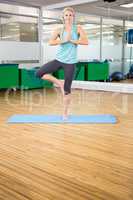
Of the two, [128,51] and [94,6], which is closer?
[94,6]

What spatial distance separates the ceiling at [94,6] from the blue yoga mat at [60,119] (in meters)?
4.71

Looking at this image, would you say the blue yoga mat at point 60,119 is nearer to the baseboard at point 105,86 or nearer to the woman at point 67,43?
the woman at point 67,43

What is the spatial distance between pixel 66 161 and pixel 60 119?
175 cm

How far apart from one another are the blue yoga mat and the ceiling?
4710 mm

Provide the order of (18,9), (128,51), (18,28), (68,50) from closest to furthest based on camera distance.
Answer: (68,50), (18,9), (18,28), (128,51)

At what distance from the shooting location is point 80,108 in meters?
5.40

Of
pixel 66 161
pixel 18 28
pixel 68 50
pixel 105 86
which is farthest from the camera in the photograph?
pixel 18 28

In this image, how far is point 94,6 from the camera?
8828 mm

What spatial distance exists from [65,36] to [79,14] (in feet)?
19.6

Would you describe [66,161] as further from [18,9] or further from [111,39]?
[111,39]

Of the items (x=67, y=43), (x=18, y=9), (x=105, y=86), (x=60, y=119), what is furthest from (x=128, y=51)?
(x=60, y=119)

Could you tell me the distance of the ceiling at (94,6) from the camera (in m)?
8.39

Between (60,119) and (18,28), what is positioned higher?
(18,28)

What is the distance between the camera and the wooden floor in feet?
6.59
